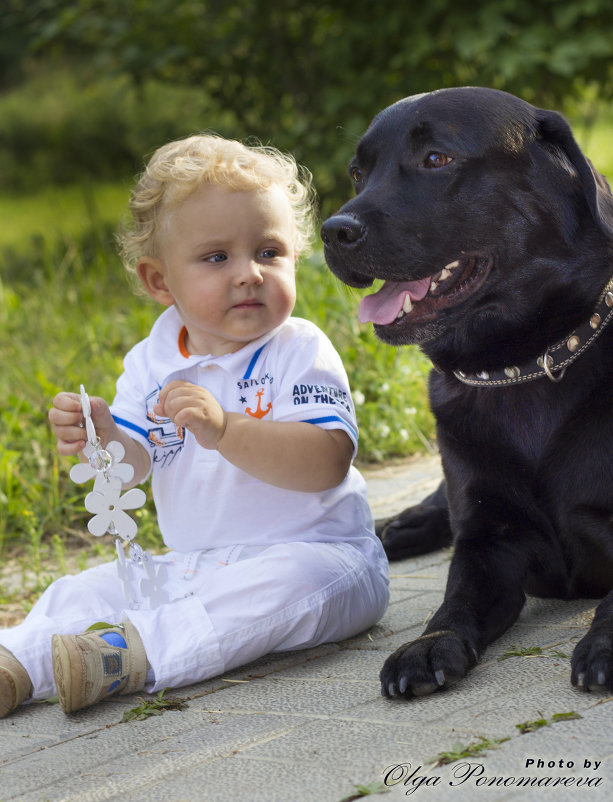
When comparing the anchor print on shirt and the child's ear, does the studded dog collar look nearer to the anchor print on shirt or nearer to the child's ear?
the anchor print on shirt

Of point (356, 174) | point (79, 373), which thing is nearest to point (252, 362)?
point (356, 174)

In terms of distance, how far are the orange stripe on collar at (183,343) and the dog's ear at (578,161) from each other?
3.28 ft

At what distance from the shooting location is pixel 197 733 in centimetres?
178

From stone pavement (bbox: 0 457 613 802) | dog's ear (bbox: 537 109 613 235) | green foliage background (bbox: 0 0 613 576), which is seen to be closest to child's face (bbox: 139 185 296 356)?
dog's ear (bbox: 537 109 613 235)

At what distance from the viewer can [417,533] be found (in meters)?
3.00

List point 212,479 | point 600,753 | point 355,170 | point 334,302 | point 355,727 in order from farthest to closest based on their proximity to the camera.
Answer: point 334,302 → point 355,170 → point 212,479 → point 355,727 → point 600,753

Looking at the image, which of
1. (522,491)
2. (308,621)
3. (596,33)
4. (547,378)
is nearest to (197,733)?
(308,621)

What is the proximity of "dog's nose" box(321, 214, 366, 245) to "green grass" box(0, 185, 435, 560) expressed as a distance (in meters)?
1.45

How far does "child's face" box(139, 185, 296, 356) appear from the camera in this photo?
2338 millimetres

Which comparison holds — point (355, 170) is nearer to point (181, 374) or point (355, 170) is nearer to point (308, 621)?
point (181, 374)

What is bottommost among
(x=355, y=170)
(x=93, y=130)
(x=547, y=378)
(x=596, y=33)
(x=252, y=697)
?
(x=252, y=697)

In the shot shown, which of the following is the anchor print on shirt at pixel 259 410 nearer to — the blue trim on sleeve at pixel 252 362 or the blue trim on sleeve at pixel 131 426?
the blue trim on sleeve at pixel 252 362

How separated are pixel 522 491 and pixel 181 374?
88 cm

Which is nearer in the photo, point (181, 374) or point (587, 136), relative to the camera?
point (181, 374)
